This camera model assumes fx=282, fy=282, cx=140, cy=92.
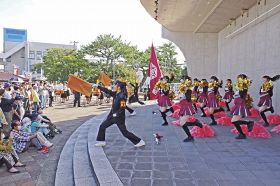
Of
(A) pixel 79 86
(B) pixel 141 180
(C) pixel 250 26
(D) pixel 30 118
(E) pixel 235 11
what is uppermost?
(E) pixel 235 11

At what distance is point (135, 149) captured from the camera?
6.33m

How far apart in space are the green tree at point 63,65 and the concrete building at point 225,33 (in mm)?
18648


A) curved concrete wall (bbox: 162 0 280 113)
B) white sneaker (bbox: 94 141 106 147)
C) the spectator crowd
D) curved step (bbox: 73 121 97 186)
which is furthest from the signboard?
white sneaker (bbox: 94 141 106 147)

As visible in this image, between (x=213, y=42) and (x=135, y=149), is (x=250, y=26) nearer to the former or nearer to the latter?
(x=213, y=42)

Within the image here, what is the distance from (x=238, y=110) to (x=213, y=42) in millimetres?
13510

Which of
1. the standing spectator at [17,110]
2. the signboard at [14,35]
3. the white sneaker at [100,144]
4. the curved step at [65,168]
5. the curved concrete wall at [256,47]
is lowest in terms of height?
the curved step at [65,168]

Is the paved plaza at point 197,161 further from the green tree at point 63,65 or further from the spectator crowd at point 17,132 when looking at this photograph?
the green tree at point 63,65

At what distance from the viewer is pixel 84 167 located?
5.38 m

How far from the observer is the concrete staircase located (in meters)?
4.62

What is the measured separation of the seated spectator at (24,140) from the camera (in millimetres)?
6677

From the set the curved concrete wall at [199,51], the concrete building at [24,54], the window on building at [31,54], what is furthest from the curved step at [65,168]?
the window on building at [31,54]

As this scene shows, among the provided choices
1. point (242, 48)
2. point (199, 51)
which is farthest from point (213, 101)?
point (199, 51)

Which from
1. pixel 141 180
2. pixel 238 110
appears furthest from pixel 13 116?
pixel 238 110

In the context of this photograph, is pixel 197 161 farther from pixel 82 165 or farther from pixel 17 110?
pixel 17 110
